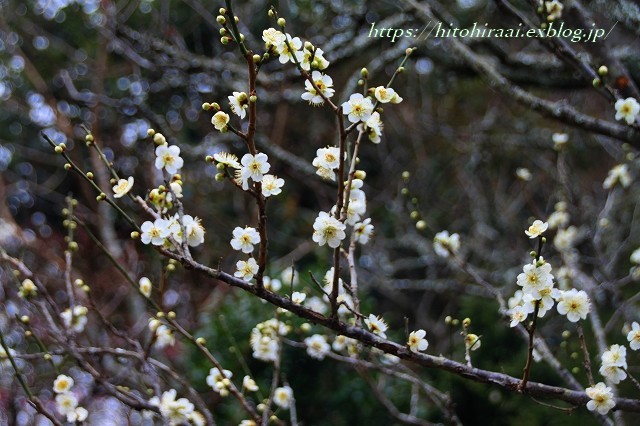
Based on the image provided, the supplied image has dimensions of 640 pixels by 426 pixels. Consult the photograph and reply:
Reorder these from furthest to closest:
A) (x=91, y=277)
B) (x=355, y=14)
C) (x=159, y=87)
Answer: (x=91, y=277)
(x=159, y=87)
(x=355, y=14)

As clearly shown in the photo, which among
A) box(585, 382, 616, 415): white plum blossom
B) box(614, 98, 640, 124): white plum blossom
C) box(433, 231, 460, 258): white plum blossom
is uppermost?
box(614, 98, 640, 124): white plum blossom

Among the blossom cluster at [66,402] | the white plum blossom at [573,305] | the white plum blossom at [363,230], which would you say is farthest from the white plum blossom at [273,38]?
the blossom cluster at [66,402]

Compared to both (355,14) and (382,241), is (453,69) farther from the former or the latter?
(382,241)

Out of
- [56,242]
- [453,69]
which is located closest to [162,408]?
[453,69]

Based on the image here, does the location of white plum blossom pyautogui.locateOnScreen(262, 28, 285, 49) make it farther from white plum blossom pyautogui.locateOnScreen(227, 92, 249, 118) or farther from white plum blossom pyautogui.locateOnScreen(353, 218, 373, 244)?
white plum blossom pyautogui.locateOnScreen(353, 218, 373, 244)

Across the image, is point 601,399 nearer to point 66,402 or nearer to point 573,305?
point 573,305

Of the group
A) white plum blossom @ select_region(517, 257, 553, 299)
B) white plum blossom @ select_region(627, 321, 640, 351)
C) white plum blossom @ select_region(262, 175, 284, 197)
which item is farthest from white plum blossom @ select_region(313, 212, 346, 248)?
white plum blossom @ select_region(627, 321, 640, 351)
